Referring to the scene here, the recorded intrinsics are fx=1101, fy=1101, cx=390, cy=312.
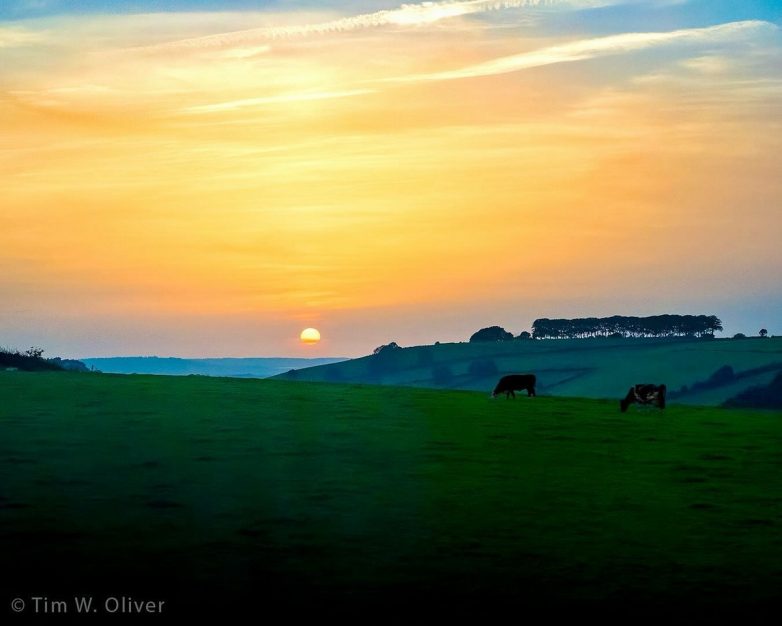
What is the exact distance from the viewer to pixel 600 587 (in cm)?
1312

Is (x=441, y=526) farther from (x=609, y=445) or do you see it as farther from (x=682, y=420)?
(x=682, y=420)

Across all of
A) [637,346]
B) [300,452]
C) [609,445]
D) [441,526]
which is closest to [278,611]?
[441,526]

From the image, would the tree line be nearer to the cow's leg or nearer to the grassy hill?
the grassy hill

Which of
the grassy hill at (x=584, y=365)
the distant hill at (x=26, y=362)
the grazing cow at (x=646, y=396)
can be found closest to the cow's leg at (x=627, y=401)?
the grazing cow at (x=646, y=396)

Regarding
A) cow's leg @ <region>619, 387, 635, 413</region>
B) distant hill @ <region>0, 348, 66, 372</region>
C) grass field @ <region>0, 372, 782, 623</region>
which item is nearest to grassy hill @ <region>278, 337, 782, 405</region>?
distant hill @ <region>0, 348, 66, 372</region>

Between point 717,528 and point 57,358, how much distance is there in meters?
67.1

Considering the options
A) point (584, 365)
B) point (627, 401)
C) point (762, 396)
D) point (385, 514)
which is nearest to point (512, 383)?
point (627, 401)

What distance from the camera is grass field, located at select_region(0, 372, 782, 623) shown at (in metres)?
12.8

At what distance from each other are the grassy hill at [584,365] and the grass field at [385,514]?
95219 mm

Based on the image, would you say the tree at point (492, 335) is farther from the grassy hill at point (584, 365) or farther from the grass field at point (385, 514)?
the grass field at point (385, 514)

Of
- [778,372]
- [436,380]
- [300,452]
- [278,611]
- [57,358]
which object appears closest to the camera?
[278,611]

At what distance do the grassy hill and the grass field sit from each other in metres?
95.2

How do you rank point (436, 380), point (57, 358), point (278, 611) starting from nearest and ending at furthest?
point (278, 611) → point (57, 358) → point (436, 380)

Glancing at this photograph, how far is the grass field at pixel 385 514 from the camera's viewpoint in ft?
42.1
